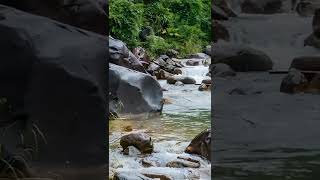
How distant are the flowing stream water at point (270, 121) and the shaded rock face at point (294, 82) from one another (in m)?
0.04

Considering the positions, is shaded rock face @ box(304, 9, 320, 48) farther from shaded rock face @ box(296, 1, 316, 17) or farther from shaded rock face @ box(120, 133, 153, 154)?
shaded rock face @ box(120, 133, 153, 154)

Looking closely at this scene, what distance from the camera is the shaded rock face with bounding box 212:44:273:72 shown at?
12.8ft

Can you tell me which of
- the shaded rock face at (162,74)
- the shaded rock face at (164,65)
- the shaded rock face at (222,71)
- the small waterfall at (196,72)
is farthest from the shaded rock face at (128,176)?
the small waterfall at (196,72)

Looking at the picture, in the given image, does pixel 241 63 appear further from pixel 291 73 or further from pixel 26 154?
pixel 26 154

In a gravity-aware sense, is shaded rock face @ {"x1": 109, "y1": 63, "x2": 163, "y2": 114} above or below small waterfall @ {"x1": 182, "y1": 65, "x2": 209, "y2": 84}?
above

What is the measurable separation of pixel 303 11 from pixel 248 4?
43cm

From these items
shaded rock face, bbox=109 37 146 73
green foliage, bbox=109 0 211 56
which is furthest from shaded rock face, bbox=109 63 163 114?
green foliage, bbox=109 0 211 56

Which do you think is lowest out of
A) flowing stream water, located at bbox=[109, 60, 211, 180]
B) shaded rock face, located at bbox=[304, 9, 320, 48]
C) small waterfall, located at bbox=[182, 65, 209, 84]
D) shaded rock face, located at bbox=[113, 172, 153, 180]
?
small waterfall, located at bbox=[182, 65, 209, 84]

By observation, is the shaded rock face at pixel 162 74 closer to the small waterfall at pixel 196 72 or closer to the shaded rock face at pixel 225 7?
the small waterfall at pixel 196 72

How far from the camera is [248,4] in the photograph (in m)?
3.72

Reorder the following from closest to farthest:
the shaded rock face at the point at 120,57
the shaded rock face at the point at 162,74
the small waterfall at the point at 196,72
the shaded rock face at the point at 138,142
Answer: the shaded rock face at the point at 138,142, the shaded rock face at the point at 120,57, the shaded rock face at the point at 162,74, the small waterfall at the point at 196,72

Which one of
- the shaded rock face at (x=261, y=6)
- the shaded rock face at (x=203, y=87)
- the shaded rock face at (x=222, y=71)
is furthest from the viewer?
the shaded rock face at (x=203, y=87)

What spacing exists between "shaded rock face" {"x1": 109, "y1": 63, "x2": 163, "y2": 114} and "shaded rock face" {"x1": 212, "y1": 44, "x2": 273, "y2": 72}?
2902mm

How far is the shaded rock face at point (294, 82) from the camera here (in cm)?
395
